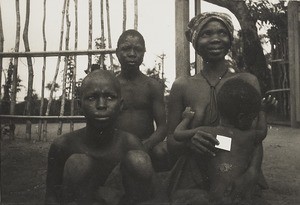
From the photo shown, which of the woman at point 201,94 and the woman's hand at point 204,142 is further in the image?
the woman at point 201,94

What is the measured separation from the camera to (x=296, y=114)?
7.04 m

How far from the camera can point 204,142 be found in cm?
240

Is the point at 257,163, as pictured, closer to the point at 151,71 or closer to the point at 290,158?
the point at 290,158

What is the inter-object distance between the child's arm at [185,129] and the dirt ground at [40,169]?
2.85 ft

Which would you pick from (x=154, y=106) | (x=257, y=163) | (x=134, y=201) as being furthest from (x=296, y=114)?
(x=134, y=201)

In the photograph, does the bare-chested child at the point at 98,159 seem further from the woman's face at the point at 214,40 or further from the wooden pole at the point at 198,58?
the wooden pole at the point at 198,58

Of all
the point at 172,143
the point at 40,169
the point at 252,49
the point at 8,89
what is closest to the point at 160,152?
the point at 172,143

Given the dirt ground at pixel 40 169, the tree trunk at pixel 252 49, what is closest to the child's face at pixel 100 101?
the dirt ground at pixel 40 169

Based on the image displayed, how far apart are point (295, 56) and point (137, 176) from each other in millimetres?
5708

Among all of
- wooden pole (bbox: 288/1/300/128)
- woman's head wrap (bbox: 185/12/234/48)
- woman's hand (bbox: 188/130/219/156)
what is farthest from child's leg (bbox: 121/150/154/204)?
wooden pole (bbox: 288/1/300/128)

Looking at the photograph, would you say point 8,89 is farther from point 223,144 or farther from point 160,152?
point 223,144

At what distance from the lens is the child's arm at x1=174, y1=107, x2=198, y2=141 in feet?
8.21

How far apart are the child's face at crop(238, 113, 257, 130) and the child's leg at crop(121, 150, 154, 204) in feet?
2.21

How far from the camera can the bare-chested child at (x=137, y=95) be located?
335 centimetres
